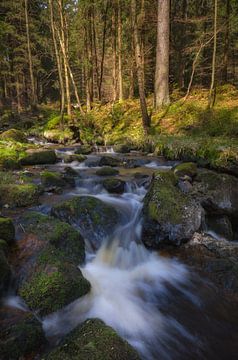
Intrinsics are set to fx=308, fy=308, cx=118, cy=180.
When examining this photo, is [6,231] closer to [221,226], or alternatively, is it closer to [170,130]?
[221,226]

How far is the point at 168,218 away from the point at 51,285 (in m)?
3.00

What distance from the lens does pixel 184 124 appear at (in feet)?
49.1

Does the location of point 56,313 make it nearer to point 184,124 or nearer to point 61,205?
point 61,205

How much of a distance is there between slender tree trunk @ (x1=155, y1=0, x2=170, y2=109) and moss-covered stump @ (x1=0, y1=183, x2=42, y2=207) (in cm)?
1158

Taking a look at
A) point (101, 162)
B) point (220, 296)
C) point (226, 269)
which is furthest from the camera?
point (101, 162)

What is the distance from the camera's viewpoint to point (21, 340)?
3.57m

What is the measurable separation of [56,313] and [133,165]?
7.98 metres

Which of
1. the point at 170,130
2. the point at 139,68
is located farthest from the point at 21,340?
the point at 139,68

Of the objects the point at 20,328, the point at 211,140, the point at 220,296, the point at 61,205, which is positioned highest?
the point at 211,140

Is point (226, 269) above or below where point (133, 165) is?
below

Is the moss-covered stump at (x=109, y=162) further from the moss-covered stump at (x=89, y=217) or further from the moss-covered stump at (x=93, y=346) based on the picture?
the moss-covered stump at (x=93, y=346)

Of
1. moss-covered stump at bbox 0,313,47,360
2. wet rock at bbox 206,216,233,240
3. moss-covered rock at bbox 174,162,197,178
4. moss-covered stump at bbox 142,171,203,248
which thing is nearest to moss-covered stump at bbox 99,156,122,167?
moss-covered rock at bbox 174,162,197,178

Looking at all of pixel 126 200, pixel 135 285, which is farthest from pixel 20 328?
pixel 126 200

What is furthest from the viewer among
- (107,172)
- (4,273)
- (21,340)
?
(107,172)
